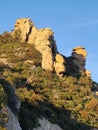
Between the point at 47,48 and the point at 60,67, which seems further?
the point at 47,48

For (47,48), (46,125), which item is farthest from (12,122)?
(47,48)

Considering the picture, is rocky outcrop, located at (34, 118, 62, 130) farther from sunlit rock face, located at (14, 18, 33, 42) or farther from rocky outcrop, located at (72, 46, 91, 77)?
sunlit rock face, located at (14, 18, 33, 42)

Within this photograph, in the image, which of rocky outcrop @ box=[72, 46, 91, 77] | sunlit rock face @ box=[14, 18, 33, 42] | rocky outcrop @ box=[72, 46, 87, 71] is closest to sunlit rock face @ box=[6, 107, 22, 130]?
rocky outcrop @ box=[72, 46, 91, 77]

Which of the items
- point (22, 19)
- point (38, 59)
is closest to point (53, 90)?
point (38, 59)

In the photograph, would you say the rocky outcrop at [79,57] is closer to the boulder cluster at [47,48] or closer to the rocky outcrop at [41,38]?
the boulder cluster at [47,48]

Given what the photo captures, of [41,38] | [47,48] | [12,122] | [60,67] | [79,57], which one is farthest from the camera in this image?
[79,57]

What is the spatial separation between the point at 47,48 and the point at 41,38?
3.62m

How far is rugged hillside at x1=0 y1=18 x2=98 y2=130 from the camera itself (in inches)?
2029

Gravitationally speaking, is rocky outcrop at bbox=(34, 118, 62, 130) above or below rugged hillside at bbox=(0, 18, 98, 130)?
below

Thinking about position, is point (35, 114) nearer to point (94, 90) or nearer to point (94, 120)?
point (94, 120)

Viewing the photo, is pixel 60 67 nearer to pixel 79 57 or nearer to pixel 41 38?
pixel 41 38

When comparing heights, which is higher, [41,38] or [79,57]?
[41,38]

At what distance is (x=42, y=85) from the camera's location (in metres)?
76.7

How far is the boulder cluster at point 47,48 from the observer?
85.4m
